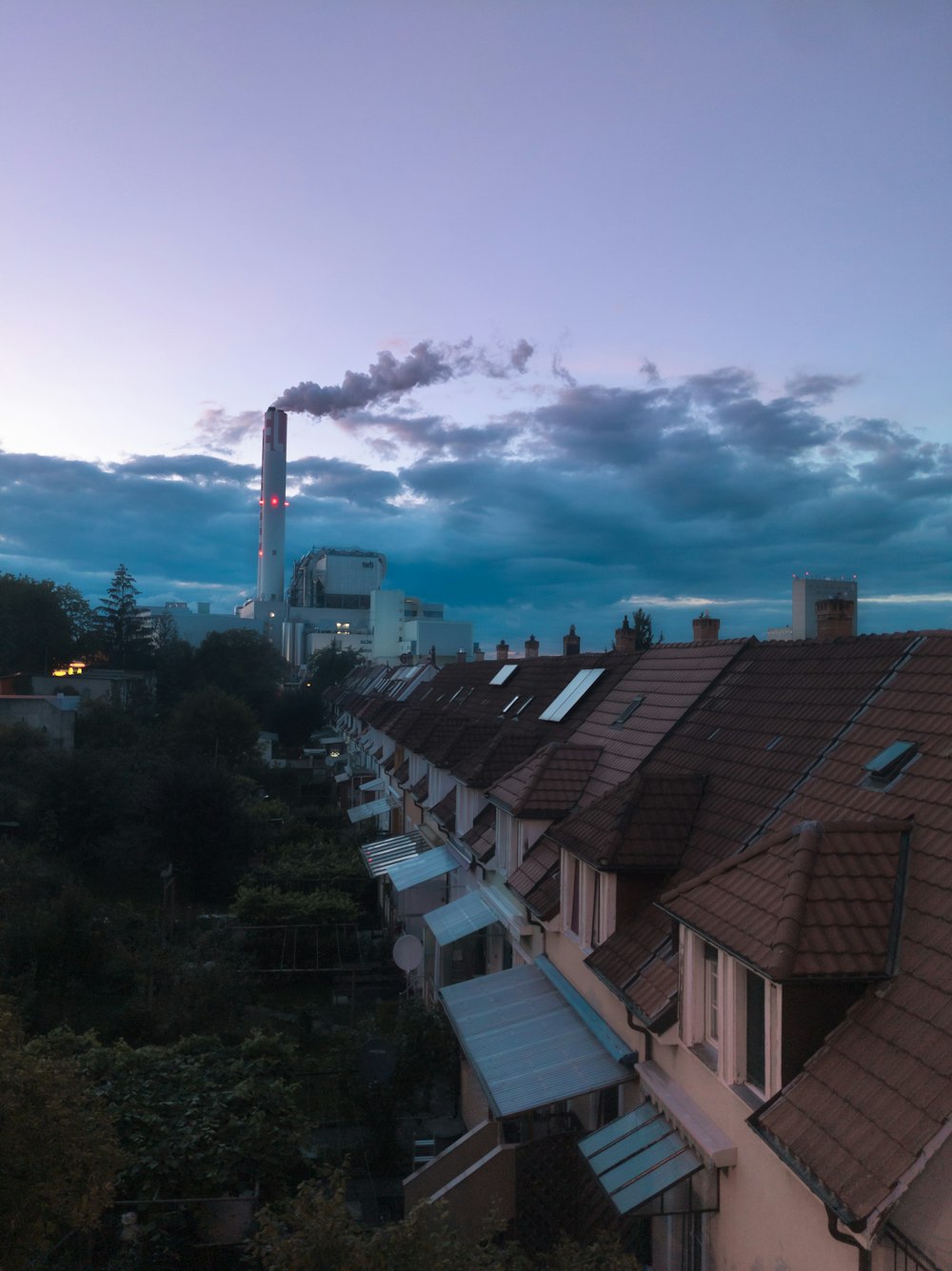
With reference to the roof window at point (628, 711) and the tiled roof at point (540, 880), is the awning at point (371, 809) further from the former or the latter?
Result: the tiled roof at point (540, 880)

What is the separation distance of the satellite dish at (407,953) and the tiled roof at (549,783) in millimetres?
4721

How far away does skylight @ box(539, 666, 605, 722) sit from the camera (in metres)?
23.2

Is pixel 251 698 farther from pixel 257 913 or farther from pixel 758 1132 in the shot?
pixel 758 1132

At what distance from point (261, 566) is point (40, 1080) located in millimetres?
146958

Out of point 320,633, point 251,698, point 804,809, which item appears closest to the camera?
point 804,809

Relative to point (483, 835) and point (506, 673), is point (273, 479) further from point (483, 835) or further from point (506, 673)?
point (483, 835)

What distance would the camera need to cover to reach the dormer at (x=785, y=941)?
7.35 meters

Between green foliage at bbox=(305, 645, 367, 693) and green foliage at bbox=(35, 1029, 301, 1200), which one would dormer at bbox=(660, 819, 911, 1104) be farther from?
green foliage at bbox=(305, 645, 367, 693)

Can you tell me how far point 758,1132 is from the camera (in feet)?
23.8

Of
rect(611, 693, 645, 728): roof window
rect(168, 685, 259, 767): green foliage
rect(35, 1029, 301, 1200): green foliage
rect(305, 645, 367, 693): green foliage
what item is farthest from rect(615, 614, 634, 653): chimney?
rect(305, 645, 367, 693): green foliage

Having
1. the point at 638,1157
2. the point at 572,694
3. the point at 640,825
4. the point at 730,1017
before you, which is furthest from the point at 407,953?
the point at 730,1017

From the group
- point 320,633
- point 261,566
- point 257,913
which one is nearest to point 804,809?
point 257,913

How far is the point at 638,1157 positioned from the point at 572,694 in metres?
15.1

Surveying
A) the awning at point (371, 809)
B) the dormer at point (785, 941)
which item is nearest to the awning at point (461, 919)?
the dormer at point (785, 941)
